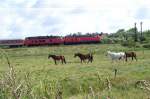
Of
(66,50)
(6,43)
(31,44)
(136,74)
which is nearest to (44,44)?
(31,44)

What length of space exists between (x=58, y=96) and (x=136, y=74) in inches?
935

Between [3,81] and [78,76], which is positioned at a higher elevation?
[3,81]

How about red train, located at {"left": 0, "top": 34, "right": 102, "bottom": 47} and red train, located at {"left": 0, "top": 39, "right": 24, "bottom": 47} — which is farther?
red train, located at {"left": 0, "top": 39, "right": 24, "bottom": 47}

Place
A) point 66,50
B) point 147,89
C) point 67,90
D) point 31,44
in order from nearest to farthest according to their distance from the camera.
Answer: point 147,89 < point 67,90 < point 66,50 < point 31,44

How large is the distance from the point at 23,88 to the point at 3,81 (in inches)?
15.2

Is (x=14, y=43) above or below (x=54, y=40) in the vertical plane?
below

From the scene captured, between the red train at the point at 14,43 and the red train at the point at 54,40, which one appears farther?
the red train at the point at 14,43

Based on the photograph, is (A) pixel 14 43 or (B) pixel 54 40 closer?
(B) pixel 54 40

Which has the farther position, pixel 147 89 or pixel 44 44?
pixel 44 44

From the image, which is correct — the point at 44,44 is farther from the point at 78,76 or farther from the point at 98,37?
the point at 78,76

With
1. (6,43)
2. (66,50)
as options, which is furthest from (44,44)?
(66,50)

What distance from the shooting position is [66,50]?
74125mm

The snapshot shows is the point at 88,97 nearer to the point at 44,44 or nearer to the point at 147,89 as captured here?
the point at 147,89

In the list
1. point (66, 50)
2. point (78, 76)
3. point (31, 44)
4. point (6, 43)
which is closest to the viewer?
point (78, 76)
